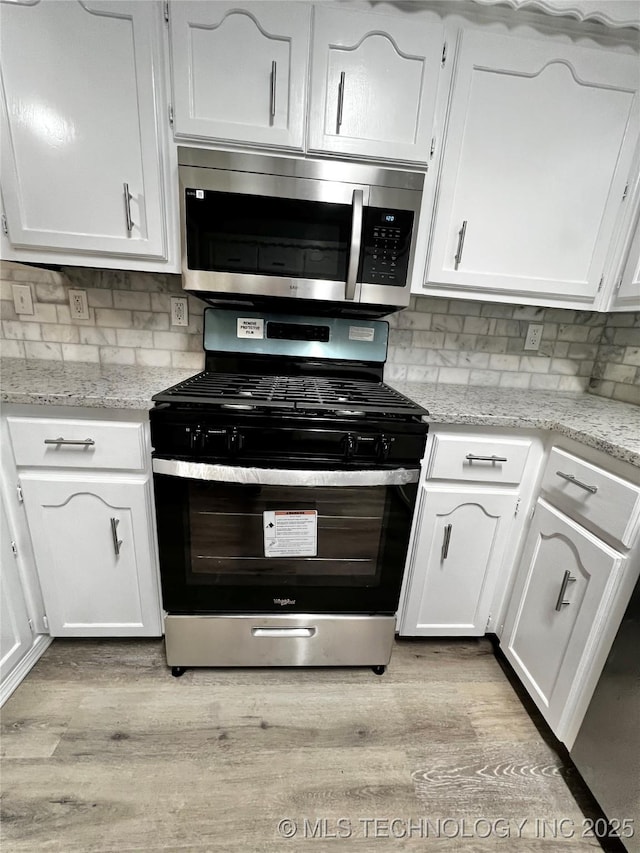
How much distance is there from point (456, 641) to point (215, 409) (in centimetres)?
136

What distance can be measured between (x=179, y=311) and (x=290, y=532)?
1040mm

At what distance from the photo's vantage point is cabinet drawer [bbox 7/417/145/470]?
3.66ft

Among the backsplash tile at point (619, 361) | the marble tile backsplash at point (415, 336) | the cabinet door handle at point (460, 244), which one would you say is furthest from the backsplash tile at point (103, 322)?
the backsplash tile at point (619, 361)

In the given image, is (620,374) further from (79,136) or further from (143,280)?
(79,136)

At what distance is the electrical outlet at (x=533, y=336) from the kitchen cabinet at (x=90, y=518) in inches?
65.5

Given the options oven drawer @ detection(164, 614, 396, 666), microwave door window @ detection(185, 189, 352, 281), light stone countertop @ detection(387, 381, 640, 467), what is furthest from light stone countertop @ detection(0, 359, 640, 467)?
oven drawer @ detection(164, 614, 396, 666)

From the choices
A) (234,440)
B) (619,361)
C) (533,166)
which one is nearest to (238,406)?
(234,440)

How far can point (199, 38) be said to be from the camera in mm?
1092

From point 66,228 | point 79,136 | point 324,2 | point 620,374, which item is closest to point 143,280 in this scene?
point 66,228

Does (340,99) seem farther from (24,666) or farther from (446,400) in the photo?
(24,666)

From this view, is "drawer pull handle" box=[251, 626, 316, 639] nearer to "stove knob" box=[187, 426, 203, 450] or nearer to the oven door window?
the oven door window

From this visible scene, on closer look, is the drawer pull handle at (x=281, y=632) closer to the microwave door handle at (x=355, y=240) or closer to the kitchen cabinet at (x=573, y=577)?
the kitchen cabinet at (x=573, y=577)

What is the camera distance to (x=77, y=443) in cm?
112

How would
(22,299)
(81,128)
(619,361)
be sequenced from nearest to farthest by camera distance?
1. (81,128)
2. (22,299)
3. (619,361)
